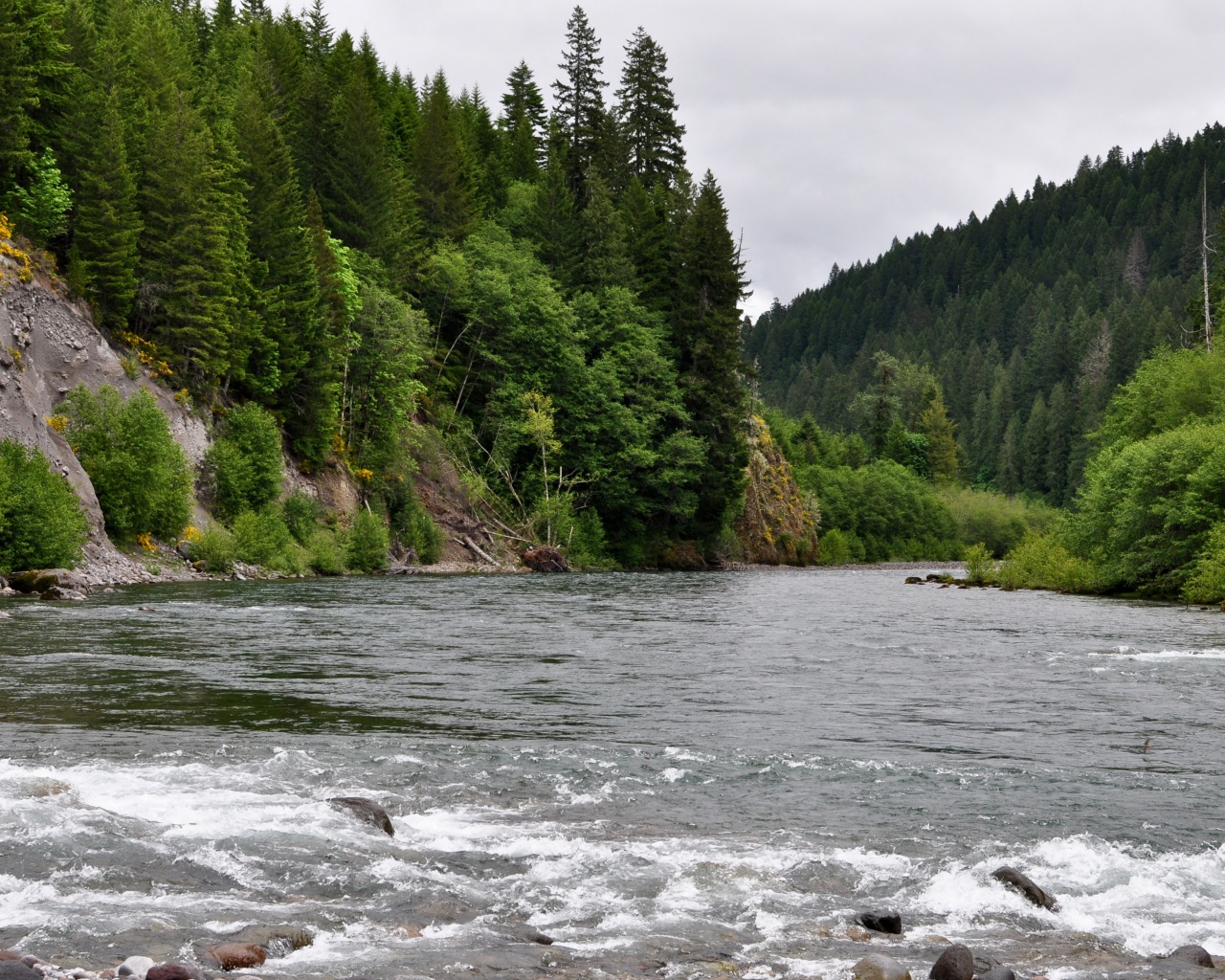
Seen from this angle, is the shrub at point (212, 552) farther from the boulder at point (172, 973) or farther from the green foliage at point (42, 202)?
the boulder at point (172, 973)

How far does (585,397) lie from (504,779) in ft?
190

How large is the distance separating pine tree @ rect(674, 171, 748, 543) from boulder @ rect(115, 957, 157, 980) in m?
69.2

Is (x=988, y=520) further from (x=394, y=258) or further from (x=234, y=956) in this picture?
(x=234, y=956)

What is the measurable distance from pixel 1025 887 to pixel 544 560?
53.5 metres

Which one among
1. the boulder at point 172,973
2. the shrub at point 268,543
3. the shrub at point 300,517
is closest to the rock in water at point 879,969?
the boulder at point 172,973

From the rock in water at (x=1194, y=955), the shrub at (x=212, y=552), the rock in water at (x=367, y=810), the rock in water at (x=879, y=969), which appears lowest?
the rock in water at (x=1194, y=955)

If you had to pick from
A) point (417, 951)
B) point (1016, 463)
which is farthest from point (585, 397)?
point (1016, 463)

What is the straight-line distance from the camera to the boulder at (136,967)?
23.1 feet

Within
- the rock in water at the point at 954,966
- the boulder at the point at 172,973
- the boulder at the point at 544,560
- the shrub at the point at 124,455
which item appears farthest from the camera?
the boulder at the point at 544,560

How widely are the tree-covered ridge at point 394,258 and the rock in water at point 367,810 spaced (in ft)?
128

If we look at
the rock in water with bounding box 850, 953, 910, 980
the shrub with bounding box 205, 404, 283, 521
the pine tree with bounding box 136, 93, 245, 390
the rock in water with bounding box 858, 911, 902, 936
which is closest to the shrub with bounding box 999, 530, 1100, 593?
the shrub with bounding box 205, 404, 283, 521

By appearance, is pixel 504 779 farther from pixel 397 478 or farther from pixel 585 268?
pixel 585 268

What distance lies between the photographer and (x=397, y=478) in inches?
2339

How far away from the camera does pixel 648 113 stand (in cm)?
9219
